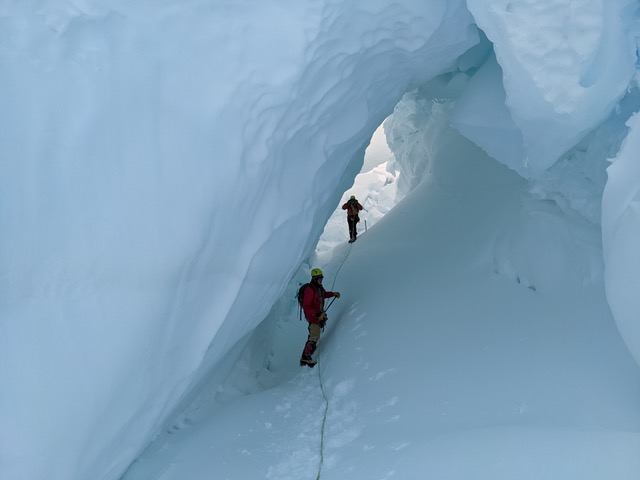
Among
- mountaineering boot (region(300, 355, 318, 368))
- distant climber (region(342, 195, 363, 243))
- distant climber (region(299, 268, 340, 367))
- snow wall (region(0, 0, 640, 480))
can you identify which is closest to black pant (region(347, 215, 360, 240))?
distant climber (region(342, 195, 363, 243))

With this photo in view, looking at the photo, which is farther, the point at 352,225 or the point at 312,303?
the point at 352,225

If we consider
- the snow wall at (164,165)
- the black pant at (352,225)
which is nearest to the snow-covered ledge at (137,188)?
the snow wall at (164,165)

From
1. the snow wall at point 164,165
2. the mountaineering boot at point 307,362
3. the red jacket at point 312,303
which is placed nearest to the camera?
the snow wall at point 164,165

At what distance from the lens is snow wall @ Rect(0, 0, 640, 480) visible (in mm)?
2701

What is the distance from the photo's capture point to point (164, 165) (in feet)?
10.0

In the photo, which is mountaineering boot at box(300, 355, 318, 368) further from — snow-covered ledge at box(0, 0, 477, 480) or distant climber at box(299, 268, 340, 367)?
snow-covered ledge at box(0, 0, 477, 480)

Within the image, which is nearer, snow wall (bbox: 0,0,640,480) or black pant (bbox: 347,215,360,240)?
snow wall (bbox: 0,0,640,480)

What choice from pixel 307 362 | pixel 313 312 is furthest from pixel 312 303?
pixel 307 362

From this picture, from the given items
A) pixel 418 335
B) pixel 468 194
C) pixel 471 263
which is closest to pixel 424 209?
pixel 468 194

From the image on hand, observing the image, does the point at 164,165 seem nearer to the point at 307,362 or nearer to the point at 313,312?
the point at 313,312

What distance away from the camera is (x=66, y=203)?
110 inches

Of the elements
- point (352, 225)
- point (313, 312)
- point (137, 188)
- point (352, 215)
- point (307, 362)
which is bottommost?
point (307, 362)

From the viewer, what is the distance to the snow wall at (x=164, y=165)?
2.70m

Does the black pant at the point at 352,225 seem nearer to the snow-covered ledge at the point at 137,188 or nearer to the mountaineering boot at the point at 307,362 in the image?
the mountaineering boot at the point at 307,362
